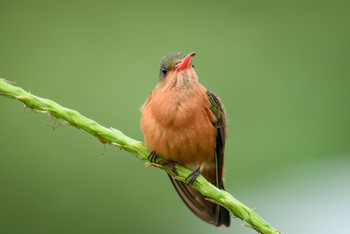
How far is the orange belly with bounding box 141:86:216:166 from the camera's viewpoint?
2.97m

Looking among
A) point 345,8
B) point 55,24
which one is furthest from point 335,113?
point 55,24

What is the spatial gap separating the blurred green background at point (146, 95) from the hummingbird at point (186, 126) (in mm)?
495

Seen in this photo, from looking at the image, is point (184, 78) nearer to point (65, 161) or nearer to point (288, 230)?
point (288, 230)

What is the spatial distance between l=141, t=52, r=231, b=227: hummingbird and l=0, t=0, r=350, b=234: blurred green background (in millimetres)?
495

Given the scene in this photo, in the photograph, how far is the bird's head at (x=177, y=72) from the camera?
3.12 meters

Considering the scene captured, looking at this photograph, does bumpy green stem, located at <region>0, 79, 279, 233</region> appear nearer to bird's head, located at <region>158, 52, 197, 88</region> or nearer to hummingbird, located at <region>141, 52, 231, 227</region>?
hummingbird, located at <region>141, 52, 231, 227</region>

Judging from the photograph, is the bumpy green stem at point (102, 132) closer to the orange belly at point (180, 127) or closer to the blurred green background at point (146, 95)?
the orange belly at point (180, 127)

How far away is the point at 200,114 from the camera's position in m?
3.04

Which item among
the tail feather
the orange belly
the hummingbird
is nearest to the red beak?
the hummingbird

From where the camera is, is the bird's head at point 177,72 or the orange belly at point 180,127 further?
the bird's head at point 177,72

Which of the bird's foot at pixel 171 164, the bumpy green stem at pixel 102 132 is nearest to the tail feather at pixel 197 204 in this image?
the bird's foot at pixel 171 164

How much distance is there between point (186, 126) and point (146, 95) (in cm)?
219

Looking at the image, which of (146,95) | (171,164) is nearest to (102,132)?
(171,164)

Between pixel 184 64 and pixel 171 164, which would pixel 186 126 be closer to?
pixel 171 164
